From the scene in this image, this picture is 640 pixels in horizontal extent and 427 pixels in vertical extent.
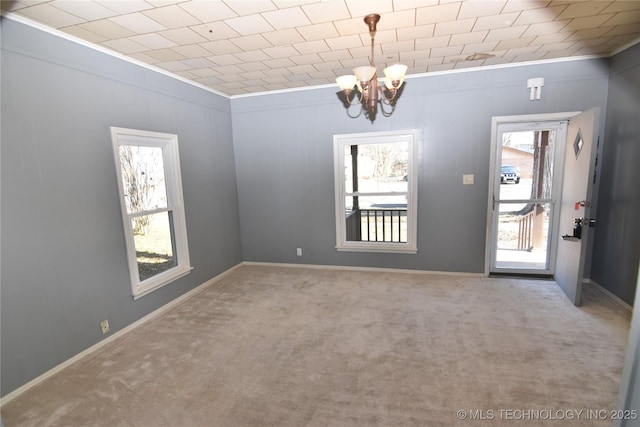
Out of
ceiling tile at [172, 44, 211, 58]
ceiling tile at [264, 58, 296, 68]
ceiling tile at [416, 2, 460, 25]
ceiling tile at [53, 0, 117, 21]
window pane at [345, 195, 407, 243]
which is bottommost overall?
window pane at [345, 195, 407, 243]

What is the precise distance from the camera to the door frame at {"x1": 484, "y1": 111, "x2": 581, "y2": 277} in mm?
3449

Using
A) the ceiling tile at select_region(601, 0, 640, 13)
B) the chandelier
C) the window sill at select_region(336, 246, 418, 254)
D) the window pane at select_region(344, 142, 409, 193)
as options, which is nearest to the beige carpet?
the window sill at select_region(336, 246, 418, 254)

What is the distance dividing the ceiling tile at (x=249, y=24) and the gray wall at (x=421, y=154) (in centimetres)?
174

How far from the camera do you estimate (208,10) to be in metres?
2.14

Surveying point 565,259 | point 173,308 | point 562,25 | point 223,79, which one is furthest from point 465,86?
point 173,308

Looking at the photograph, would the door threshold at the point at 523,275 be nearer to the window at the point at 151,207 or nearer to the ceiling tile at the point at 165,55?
the window at the point at 151,207

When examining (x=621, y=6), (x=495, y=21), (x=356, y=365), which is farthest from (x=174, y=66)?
(x=621, y=6)

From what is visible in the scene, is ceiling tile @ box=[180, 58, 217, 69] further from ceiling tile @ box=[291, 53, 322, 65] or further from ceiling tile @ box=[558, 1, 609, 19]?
ceiling tile @ box=[558, 1, 609, 19]

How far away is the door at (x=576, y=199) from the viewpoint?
115 inches

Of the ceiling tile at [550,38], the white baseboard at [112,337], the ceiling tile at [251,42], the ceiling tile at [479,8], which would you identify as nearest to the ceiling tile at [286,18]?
the ceiling tile at [251,42]

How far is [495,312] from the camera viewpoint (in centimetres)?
302

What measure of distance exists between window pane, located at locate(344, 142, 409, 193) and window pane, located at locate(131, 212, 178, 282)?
2.36m

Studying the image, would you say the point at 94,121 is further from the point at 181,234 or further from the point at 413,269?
the point at 413,269

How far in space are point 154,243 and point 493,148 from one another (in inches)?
162
